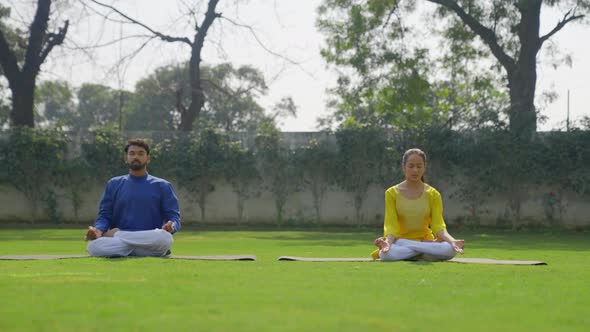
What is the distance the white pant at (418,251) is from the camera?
28.5 ft

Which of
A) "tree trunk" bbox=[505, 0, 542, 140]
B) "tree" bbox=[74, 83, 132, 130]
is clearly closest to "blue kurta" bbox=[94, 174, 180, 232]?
"tree trunk" bbox=[505, 0, 542, 140]

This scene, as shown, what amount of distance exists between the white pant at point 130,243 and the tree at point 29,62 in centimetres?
1682

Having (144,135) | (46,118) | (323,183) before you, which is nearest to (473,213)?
(323,183)

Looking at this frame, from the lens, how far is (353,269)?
7590mm

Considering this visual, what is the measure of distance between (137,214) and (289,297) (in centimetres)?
443

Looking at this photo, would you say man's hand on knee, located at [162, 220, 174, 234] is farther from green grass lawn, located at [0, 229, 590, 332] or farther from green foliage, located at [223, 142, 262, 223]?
green foliage, located at [223, 142, 262, 223]

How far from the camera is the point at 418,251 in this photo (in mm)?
8758

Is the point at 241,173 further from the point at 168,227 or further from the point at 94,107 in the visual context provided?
the point at 94,107

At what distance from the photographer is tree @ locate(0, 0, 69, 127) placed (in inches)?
987

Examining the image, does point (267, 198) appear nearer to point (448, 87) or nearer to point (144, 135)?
point (144, 135)

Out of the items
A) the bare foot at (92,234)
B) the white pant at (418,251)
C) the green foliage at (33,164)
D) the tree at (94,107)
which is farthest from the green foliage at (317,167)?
the tree at (94,107)

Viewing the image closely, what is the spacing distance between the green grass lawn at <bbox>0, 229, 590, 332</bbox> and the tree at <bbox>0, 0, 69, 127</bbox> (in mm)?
17709

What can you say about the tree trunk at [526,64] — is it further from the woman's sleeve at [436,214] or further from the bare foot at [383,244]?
the bare foot at [383,244]

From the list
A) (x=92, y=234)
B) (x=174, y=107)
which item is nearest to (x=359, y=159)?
(x=92, y=234)
